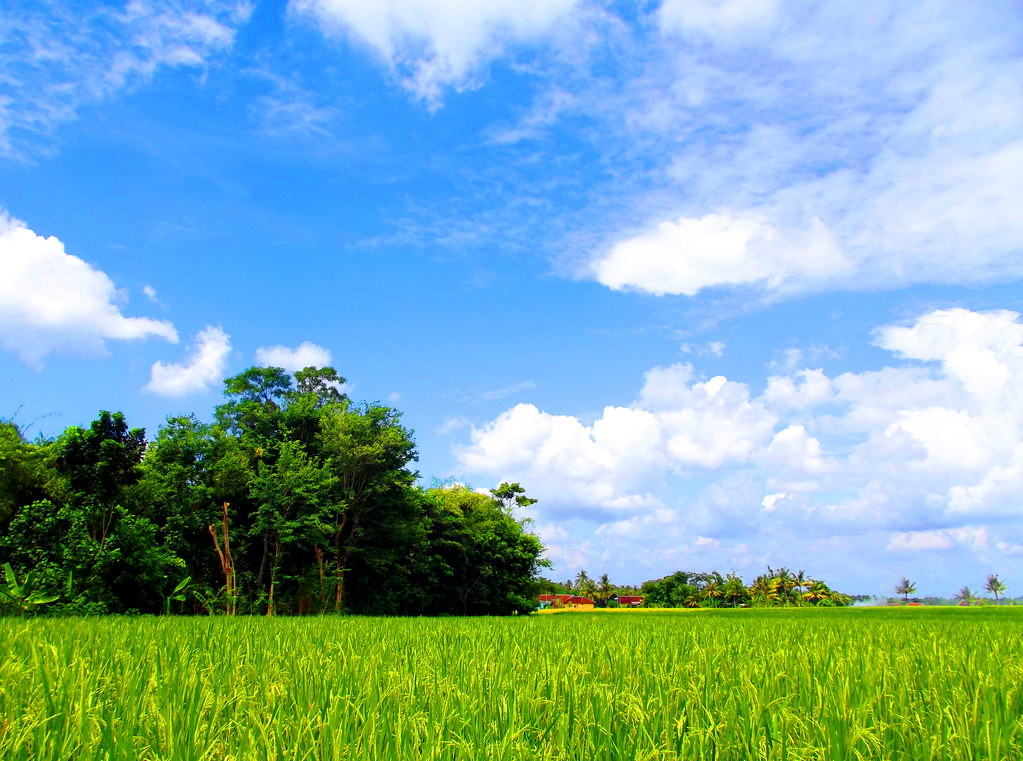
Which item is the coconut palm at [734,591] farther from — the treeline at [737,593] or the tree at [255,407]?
the tree at [255,407]

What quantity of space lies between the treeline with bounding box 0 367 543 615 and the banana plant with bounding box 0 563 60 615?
0.03 meters

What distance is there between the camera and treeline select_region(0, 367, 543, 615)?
42.9 ft

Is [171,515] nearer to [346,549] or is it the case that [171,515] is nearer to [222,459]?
[222,459]

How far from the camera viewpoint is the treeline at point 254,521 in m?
13.1

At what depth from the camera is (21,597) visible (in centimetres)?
1041

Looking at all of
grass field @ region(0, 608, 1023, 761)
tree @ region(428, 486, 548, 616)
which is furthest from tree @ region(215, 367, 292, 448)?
grass field @ region(0, 608, 1023, 761)

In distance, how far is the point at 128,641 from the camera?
446cm

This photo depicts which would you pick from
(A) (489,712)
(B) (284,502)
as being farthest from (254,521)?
(A) (489,712)

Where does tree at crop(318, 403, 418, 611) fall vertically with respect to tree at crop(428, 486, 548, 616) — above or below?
above

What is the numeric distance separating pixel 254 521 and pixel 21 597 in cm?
1320

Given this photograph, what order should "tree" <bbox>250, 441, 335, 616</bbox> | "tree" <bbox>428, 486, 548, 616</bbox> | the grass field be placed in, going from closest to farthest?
the grass field < "tree" <bbox>250, 441, 335, 616</bbox> < "tree" <bbox>428, 486, 548, 616</bbox>

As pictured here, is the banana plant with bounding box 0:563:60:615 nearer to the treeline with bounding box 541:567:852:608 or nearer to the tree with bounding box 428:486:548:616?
the tree with bounding box 428:486:548:616

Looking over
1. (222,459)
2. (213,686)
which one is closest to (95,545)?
(222,459)

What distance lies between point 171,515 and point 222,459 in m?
3.04
